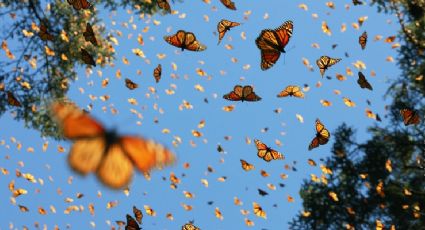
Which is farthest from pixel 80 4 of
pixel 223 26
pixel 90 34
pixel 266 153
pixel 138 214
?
pixel 266 153

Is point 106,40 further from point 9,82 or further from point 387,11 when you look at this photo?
point 387,11

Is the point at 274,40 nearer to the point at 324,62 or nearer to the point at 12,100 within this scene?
the point at 324,62

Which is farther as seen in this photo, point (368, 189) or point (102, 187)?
point (368, 189)

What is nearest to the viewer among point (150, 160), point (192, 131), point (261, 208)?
point (150, 160)

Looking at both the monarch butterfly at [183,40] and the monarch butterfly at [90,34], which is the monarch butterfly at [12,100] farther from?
the monarch butterfly at [183,40]

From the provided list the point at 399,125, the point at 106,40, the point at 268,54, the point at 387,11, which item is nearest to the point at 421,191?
the point at 399,125

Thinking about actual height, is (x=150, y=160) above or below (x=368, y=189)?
below

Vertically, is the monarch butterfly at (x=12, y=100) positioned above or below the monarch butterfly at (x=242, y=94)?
above

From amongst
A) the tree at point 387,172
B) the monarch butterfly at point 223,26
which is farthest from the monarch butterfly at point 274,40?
the tree at point 387,172
